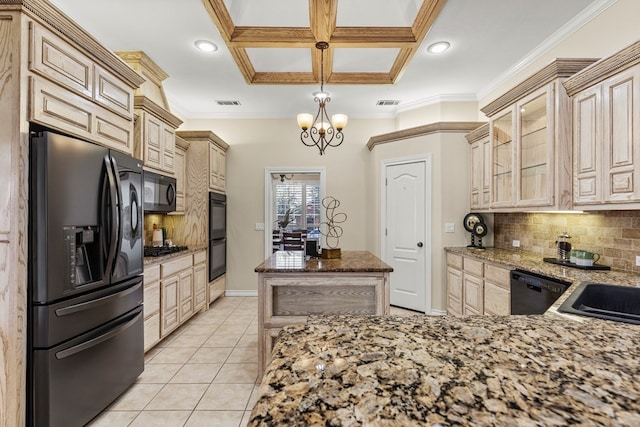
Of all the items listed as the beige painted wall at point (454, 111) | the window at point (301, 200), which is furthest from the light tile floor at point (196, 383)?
the window at point (301, 200)

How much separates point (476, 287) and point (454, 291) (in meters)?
0.55

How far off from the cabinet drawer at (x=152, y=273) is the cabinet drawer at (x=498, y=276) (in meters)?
3.14

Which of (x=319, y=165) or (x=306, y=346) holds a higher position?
(x=319, y=165)

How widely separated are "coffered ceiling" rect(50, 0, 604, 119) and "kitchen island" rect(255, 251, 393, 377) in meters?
1.99

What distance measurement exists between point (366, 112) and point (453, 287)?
291 centimetres

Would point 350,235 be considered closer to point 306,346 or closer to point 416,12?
point 416,12

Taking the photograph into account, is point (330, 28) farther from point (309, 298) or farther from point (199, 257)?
point (199, 257)

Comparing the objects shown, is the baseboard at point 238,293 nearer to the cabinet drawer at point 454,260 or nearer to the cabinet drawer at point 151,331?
the cabinet drawer at point 151,331

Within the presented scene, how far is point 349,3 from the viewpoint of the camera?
2578mm

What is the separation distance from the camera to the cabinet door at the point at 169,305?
3.10 meters

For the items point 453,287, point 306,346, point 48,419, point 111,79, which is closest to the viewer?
point 306,346

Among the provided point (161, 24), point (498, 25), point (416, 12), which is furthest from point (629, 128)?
point (161, 24)

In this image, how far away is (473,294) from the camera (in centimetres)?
329

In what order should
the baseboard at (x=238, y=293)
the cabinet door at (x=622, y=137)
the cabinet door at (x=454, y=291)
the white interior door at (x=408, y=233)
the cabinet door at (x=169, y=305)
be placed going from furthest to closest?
the baseboard at (x=238, y=293) < the white interior door at (x=408, y=233) < the cabinet door at (x=454, y=291) < the cabinet door at (x=169, y=305) < the cabinet door at (x=622, y=137)
